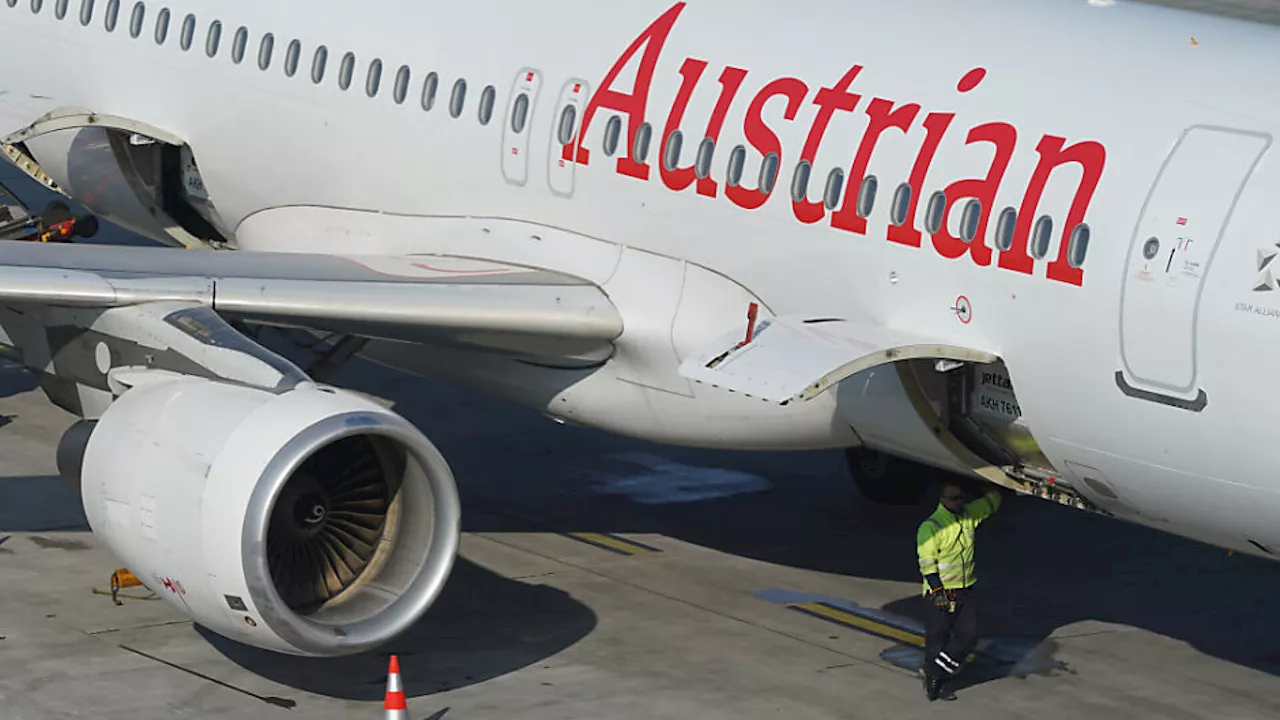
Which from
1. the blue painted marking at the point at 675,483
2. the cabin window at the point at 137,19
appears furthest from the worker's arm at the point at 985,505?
the cabin window at the point at 137,19

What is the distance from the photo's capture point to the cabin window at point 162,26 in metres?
20.7

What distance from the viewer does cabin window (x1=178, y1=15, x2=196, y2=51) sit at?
808 inches

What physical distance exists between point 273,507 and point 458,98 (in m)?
5.44

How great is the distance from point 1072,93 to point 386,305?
5.18 m

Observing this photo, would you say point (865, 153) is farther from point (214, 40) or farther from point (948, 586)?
point (214, 40)

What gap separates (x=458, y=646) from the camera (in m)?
16.3

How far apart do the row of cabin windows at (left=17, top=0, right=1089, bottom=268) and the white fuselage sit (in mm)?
54

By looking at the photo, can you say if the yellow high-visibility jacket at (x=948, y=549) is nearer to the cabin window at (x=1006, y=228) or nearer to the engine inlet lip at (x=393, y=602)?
the cabin window at (x=1006, y=228)

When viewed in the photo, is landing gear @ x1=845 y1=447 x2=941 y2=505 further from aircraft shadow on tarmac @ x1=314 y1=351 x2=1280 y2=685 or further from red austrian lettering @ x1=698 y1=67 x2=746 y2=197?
red austrian lettering @ x1=698 y1=67 x2=746 y2=197

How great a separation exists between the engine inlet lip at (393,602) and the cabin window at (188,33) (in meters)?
7.00

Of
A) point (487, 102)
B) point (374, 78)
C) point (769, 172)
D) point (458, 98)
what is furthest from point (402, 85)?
point (769, 172)

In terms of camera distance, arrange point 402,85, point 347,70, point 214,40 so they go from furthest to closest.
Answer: point 214,40 → point 347,70 → point 402,85

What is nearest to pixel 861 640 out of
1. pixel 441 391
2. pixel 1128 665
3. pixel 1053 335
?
pixel 1128 665

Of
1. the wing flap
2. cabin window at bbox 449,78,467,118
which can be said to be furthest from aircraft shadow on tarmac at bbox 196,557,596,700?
cabin window at bbox 449,78,467,118
